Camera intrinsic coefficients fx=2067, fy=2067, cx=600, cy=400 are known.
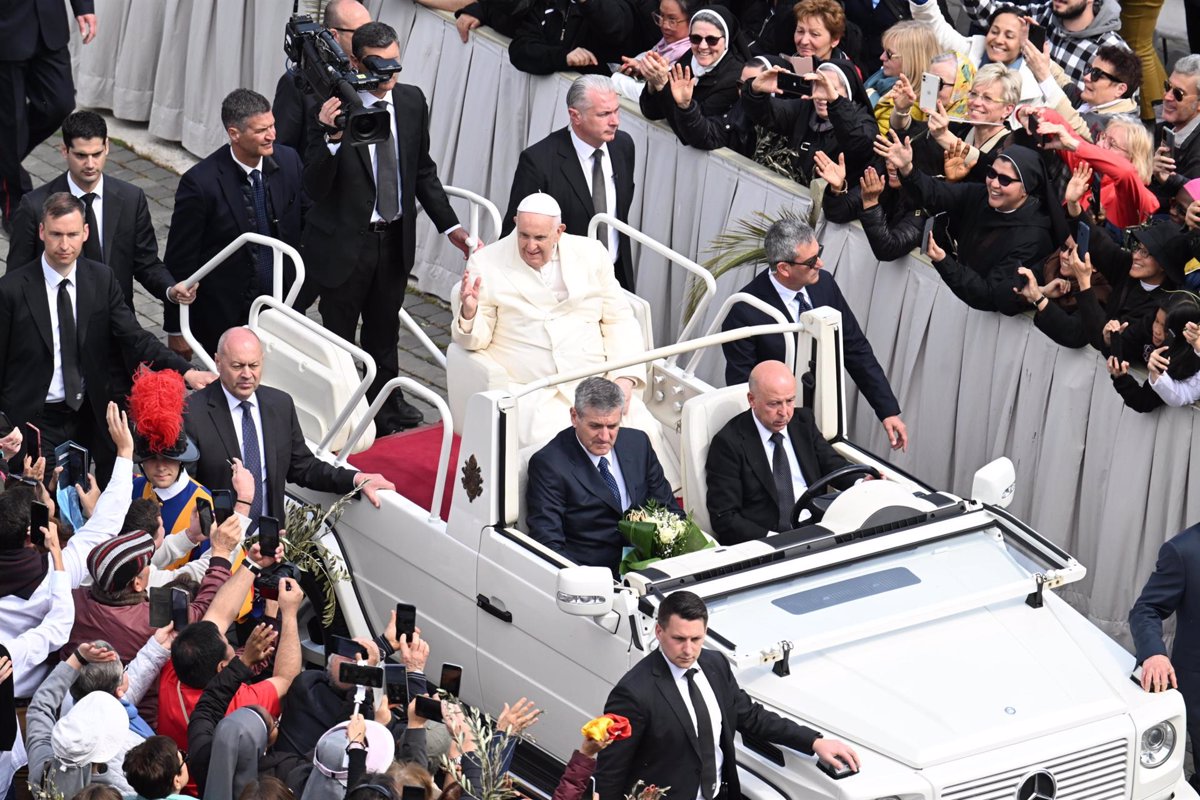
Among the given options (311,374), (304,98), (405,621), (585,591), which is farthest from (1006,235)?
(405,621)

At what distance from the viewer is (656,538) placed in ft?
29.7

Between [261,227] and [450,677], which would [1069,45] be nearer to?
[261,227]

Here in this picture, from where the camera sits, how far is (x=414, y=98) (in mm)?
11422

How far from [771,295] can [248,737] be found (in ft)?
13.7

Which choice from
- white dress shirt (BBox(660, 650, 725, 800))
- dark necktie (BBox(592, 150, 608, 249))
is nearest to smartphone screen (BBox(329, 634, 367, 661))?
white dress shirt (BBox(660, 650, 725, 800))

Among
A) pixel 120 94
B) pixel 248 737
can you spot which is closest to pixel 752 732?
pixel 248 737

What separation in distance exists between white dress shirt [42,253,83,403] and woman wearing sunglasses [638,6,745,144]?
3748 millimetres

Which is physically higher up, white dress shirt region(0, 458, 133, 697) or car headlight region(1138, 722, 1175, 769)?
white dress shirt region(0, 458, 133, 697)

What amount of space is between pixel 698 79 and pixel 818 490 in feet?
12.1

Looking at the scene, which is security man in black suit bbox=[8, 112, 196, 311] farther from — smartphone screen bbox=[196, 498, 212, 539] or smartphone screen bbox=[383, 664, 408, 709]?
smartphone screen bbox=[383, 664, 408, 709]

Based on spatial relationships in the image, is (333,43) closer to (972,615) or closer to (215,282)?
(215,282)

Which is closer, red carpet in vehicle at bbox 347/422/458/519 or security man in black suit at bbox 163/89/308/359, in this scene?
red carpet in vehicle at bbox 347/422/458/519

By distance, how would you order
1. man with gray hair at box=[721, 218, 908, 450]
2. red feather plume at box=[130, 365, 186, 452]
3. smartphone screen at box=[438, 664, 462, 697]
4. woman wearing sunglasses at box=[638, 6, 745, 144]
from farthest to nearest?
woman wearing sunglasses at box=[638, 6, 745, 144]
man with gray hair at box=[721, 218, 908, 450]
red feather plume at box=[130, 365, 186, 452]
smartphone screen at box=[438, 664, 462, 697]

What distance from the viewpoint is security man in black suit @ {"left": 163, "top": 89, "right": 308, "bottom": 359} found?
36.2ft
